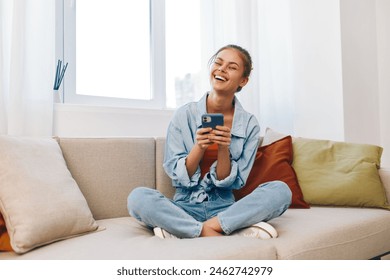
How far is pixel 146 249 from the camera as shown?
101 centimetres

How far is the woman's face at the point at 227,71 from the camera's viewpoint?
5.31ft

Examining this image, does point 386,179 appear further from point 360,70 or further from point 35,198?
point 35,198

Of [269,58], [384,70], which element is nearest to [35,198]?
[269,58]

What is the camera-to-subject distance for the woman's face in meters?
1.62

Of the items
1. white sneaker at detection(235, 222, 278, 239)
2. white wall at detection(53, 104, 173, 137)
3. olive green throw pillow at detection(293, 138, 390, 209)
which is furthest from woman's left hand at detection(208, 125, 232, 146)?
white wall at detection(53, 104, 173, 137)

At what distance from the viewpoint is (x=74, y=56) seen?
202 centimetres

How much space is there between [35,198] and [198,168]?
2.05 ft

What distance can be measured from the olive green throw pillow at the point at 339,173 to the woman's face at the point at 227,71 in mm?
536

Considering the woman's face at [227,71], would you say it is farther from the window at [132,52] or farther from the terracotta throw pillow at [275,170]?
the window at [132,52]

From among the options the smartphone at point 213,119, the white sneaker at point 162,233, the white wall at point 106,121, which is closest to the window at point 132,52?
the white wall at point 106,121
